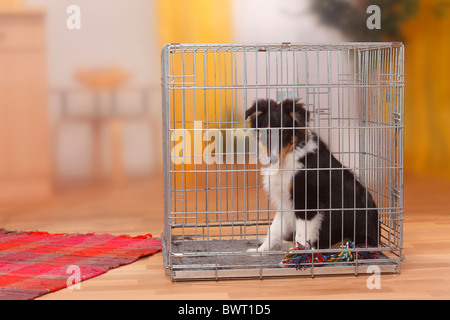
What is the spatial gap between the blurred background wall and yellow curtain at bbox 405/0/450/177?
184 mm

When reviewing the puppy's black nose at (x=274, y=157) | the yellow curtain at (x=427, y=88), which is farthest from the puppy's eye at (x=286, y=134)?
the yellow curtain at (x=427, y=88)

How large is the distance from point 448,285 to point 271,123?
110 cm

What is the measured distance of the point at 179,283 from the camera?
301 cm

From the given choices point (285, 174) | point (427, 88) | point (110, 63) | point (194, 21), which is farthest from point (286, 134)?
point (427, 88)

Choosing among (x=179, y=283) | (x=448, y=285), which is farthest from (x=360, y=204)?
(x=179, y=283)

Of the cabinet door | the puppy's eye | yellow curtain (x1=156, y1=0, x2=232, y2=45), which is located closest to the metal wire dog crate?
the puppy's eye

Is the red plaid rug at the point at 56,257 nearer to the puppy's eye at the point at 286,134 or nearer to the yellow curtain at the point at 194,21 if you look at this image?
the puppy's eye at the point at 286,134

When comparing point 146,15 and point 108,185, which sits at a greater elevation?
point 146,15

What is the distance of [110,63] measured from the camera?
14.9 feet

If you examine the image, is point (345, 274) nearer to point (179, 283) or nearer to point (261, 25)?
point (179, 283)

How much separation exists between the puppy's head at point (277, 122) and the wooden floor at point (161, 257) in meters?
0.63

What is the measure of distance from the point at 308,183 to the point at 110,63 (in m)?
1.98

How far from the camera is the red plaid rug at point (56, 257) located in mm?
2970

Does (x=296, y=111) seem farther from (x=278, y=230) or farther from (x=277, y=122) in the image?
(x=278, y=230)
